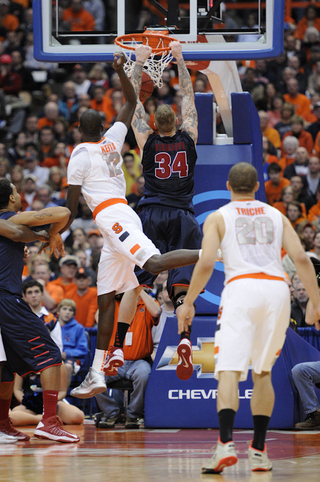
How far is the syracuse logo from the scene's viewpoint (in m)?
8.91

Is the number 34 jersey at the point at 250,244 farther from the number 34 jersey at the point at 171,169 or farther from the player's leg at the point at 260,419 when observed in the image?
the number 34 jersey at the point at 171,169

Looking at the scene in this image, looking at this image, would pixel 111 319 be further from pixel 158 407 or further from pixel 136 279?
pixel 158 407

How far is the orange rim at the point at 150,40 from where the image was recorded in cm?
783

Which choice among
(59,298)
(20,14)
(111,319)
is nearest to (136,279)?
(111,319)

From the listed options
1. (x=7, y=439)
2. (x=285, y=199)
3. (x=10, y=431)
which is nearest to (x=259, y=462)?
(x=7, y=439)

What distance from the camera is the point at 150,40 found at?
7.92 meters

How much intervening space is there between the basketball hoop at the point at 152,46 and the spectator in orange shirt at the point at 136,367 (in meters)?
2.89

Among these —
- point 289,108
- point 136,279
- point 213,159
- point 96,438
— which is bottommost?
point 96,438

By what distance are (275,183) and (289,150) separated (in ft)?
3.98

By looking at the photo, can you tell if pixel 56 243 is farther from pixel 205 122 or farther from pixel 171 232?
pixel 205 122

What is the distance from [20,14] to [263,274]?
1572 centimetres

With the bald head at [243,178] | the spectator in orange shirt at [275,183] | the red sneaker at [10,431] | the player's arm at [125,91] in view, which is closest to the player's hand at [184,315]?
the bald head at [243,178]

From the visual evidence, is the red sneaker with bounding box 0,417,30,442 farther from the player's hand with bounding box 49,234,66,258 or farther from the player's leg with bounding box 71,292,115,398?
the player's hand with bounding box 49,234,66,258

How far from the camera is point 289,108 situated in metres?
15.2
